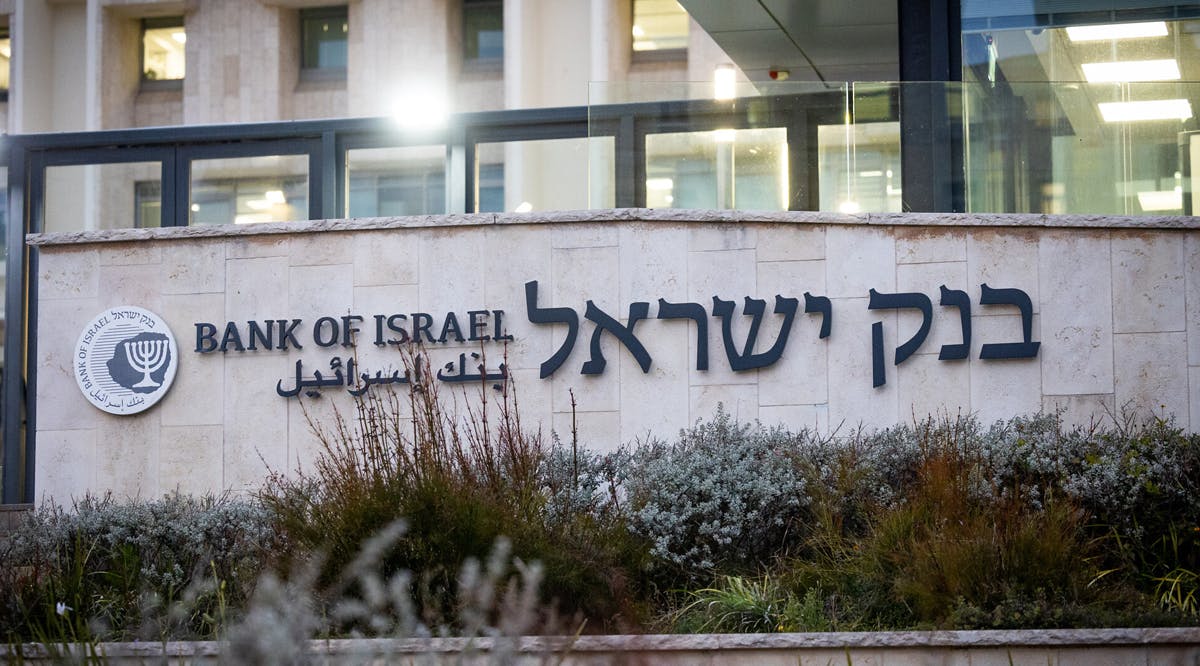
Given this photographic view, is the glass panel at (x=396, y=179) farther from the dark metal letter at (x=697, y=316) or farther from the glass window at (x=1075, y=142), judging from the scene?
the glass window at (x=1075, y=142)

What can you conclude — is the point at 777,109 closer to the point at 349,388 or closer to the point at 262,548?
the point at 349,388

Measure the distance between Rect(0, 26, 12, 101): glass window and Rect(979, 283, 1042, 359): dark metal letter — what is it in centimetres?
3369

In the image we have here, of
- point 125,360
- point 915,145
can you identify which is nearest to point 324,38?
point 125,360

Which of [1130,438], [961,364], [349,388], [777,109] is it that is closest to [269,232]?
[349,388]

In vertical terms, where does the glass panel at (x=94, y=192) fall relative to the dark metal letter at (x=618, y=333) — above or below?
above

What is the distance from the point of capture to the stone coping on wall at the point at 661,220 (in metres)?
11.0

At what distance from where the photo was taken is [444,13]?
1393 inches

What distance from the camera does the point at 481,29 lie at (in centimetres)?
3659

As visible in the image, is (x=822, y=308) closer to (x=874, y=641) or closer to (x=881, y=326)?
(x=881, y=326)

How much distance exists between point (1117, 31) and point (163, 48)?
1169 inches

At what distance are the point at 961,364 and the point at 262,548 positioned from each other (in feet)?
17.8

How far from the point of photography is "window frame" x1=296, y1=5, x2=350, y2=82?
1423 inches

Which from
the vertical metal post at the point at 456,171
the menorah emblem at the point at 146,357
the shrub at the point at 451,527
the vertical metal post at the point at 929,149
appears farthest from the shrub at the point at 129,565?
the vertical metal post at the point at 929,149

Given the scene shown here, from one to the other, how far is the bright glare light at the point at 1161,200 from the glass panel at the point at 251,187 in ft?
25.4
